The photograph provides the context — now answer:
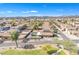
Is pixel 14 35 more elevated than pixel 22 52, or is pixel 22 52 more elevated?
pixel 14 35

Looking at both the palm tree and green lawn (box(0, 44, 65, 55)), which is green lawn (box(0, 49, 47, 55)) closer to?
green lawn (box(0, 44, 65, 55))

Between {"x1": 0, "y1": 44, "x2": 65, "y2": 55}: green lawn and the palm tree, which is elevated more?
the palm tree

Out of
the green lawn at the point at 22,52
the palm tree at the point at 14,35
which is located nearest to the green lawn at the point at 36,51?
the green lawn at the point at 22,52

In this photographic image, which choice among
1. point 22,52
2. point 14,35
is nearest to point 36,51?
point 22,52

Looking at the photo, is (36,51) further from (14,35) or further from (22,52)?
(14,35)

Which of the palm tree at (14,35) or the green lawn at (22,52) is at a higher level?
the palm tree at (14,35)

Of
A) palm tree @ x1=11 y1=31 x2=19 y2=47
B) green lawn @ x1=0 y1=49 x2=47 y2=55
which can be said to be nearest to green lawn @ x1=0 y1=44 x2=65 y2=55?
green lawn @ x1=0 y1=49 x2=47 y2=55

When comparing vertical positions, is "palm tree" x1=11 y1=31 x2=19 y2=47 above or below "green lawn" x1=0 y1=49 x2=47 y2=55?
above

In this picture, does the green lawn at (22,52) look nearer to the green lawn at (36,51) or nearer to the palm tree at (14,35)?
the green lawn at (36,51)

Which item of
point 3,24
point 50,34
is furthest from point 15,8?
point 50,34
